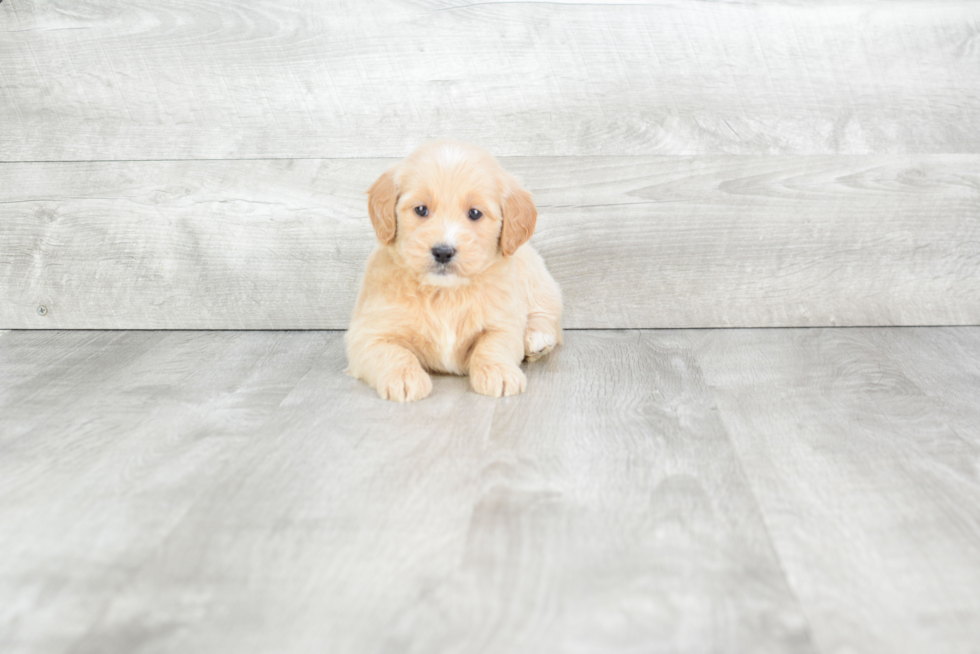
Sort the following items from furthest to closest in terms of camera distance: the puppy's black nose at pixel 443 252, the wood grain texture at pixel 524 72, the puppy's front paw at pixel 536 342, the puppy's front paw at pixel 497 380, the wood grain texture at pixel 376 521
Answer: the wood grain texture at pixel 524 72
the puppy's front paw at pixel 536 342
the puppy's front paw at pixel 497 380
the puppy's black nose at pixel 443 252
the wood grain texture at pixel 376 521

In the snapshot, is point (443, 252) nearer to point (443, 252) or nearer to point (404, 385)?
point (443, 252)

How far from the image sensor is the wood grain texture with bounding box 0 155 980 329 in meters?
2.50

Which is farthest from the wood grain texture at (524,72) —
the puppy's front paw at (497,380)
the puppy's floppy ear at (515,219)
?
the puppy's front paw at (497,380)

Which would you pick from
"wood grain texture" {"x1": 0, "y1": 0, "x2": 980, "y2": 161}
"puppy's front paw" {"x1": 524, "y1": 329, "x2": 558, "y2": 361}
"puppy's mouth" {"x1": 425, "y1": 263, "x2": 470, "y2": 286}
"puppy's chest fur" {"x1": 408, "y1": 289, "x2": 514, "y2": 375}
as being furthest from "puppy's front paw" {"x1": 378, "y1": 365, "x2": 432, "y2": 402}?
"wood grain texture" {"x1": 0, "y1": 0, "x2": 980, "y2": 161}

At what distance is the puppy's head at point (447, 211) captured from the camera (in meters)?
1.79

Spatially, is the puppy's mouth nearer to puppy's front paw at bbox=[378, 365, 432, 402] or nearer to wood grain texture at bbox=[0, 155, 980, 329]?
puppy's front paw at bbox=[378, 365, 432, 402]

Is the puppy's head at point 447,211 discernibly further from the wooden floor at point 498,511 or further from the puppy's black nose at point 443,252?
the wooden floor at point 498,511

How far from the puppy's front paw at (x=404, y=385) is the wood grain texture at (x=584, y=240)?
2.50 feet

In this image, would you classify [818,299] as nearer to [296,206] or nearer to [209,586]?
[296,206]

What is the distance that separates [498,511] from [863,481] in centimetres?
67

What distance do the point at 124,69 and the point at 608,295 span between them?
1.67 meters

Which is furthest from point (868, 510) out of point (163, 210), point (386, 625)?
point (163, 210)

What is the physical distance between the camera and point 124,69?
2482 millimetres

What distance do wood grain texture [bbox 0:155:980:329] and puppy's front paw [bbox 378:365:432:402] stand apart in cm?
76
